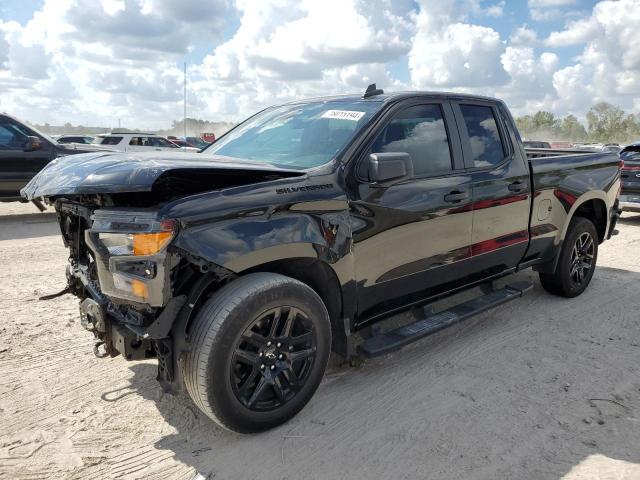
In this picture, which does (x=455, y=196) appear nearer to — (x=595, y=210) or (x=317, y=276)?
(x=317, y=276)

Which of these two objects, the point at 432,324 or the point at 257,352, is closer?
the point at 257,352

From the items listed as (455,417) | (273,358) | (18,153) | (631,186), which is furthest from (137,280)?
(631,186)

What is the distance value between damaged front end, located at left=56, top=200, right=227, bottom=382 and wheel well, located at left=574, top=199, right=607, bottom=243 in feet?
14.2

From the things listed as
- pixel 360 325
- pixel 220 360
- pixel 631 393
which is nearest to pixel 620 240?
pixel 631 393

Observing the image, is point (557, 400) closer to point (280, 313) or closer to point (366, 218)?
point (366, 218)

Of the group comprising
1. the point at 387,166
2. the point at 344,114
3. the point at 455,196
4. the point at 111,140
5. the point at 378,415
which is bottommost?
the point at 378,415

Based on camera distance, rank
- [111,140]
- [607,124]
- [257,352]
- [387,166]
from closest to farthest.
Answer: [257,352], [387,166], [111,140], [607,124]

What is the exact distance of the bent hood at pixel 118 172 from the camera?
8.37 ft

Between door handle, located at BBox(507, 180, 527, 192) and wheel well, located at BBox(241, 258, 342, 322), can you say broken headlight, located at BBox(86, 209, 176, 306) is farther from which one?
door handle, located at BBox(507, 180, 527, 192)

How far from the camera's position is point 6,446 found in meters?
2.85

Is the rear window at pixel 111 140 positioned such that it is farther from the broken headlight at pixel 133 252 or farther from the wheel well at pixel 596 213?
the broken headlight at pixel 133 252

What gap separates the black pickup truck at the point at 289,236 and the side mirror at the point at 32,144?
661cm

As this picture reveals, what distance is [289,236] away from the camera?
2.91m

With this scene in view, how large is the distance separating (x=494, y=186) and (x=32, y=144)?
8.56m
